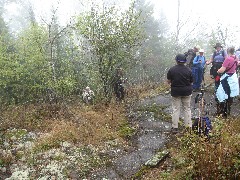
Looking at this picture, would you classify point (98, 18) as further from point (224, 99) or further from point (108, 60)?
point (224, 99)

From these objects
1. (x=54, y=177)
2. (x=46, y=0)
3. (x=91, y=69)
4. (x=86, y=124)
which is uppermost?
(x=46, y=0)

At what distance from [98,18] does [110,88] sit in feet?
9.27

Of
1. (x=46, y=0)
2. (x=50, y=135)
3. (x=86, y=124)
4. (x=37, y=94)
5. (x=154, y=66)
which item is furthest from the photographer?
(x=46, y=0)

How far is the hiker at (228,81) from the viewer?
8.01m

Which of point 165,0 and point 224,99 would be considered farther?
point 165,0

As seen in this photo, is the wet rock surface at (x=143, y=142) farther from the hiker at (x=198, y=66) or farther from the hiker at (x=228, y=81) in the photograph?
the hiker at (x=198, y=66)

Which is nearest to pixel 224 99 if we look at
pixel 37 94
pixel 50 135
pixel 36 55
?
pixel 50 135

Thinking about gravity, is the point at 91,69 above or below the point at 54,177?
above

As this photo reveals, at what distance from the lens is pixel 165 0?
101m

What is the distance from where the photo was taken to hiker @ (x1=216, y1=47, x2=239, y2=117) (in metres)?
8.01

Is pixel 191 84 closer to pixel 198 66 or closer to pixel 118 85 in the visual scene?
pixel 198 66

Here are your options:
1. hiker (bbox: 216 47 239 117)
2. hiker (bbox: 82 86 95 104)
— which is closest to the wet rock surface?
hiker (bbox: 216 47 239 117)

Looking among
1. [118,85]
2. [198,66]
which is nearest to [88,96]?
→ [118,85]

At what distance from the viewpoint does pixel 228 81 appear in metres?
8.23
